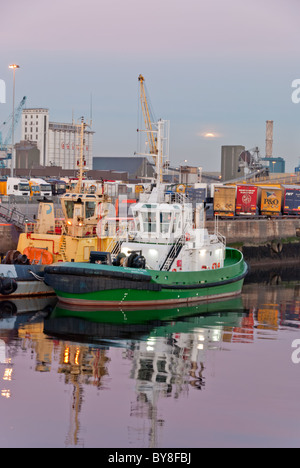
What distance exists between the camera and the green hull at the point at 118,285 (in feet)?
93.8

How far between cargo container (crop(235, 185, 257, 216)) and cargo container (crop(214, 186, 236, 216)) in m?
1.18

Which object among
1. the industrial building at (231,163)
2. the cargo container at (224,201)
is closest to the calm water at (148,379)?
the cargo container at (224,201)

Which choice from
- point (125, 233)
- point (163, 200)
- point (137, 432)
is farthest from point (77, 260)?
point (137, 432)

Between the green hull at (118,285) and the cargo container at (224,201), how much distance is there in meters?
26.4

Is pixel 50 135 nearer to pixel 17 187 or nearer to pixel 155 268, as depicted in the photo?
pixel 17 187

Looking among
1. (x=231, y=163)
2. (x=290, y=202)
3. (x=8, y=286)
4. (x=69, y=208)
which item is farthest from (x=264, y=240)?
(x=231, y=163)

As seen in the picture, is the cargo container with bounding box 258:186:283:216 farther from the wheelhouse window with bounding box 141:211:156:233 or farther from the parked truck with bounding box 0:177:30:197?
the wheelhouse window with bounding box 141:211:156:233

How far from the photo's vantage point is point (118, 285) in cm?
2888

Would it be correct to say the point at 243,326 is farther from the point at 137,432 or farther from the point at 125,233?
the point at 137,432

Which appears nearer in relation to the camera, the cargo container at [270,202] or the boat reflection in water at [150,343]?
the boat reflection in water at [150,343]

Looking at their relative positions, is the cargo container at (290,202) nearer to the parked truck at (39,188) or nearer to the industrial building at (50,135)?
the parked truck at (39,188)

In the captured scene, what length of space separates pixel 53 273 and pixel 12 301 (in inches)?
116

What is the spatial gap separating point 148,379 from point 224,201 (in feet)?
127

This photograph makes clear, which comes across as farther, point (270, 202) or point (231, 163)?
point (231, 163)
